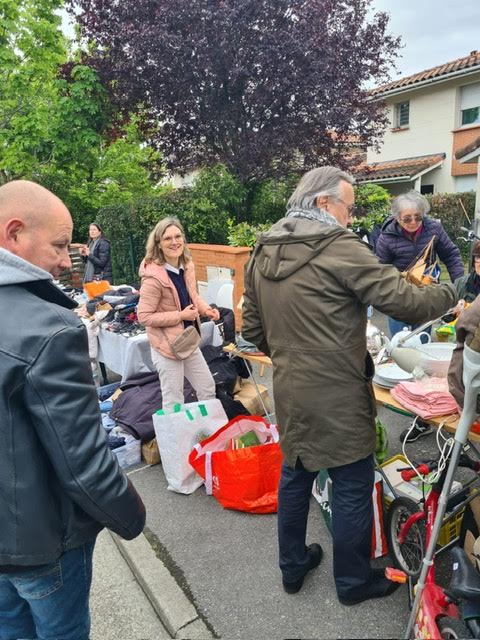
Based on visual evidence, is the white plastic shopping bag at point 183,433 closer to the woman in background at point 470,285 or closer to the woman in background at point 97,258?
the woman in background at point 470,285

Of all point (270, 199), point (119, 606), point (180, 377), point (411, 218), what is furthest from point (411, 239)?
point (270, 199)

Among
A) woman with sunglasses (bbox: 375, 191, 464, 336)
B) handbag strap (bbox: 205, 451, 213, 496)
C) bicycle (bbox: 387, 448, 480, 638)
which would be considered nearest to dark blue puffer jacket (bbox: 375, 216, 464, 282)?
woman with sunglasses (bbox: 375, 191, 464, 336)

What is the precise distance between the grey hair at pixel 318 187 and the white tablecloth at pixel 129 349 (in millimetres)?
2628

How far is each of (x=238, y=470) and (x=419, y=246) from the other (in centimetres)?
230

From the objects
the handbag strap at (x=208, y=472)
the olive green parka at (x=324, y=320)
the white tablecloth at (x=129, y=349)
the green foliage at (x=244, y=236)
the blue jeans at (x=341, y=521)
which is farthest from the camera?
the green foliage at (x=244, y=236)

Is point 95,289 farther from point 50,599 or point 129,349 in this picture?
point 50,599

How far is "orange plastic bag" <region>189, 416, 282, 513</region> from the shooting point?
110 inches

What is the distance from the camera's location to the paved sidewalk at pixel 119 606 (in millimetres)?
2158

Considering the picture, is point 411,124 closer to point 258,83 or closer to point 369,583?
point 258,83

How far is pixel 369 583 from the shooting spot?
2.16 meters

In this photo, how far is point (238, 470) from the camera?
2.79 meters

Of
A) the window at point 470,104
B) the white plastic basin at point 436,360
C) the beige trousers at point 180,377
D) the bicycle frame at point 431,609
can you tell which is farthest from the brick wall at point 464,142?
the bicycle frame at point 431,609

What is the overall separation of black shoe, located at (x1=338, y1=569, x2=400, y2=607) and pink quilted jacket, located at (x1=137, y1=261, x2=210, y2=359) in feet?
6.47

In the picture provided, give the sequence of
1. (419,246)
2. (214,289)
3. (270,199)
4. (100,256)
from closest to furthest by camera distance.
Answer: (419,246) < (214,289) < (100,256) < (270,199)
